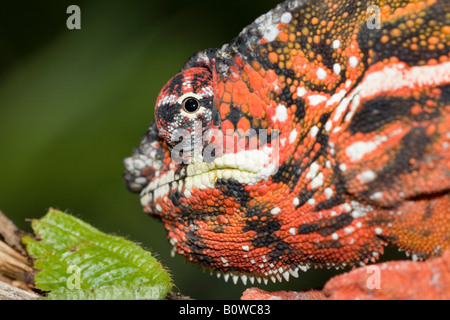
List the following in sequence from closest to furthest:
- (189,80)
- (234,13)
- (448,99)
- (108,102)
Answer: (448,99) → (189,80) → (108,102) → (234,13)

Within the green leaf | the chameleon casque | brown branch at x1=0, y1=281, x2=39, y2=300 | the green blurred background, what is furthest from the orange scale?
the green blurred background


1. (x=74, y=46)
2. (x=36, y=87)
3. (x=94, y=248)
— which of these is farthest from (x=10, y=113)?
(x=94, y=248)

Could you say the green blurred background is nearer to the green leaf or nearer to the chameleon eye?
the green leaf

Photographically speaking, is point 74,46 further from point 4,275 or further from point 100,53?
point 4,275

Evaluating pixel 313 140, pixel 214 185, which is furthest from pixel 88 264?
pixel 313 140

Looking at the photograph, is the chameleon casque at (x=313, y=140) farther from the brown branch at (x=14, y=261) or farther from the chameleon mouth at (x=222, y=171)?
the brown branch at (x=14, y=261)

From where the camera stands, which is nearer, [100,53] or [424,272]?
[424,272]
